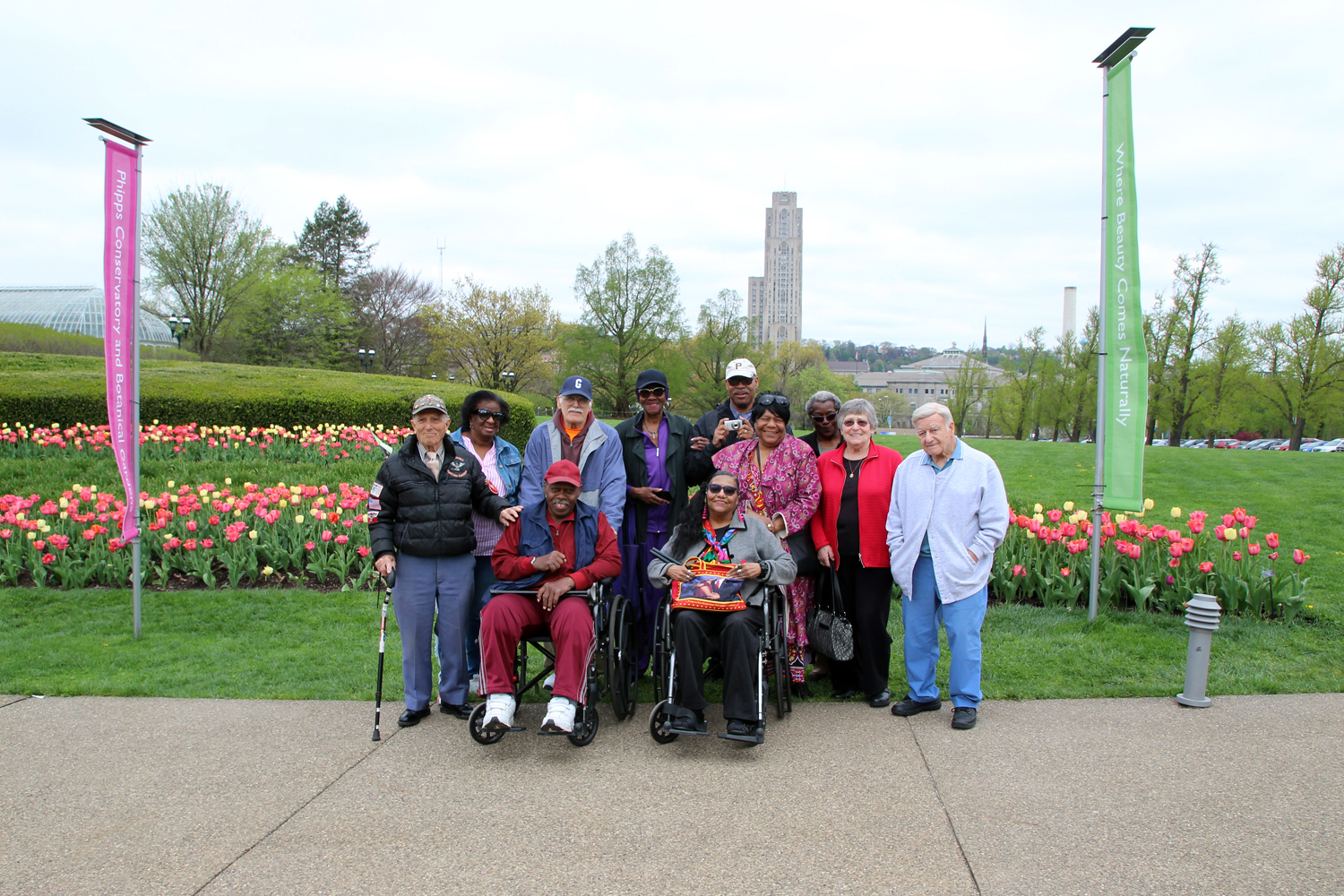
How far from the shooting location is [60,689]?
16.1 feet

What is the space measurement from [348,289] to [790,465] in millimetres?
58311

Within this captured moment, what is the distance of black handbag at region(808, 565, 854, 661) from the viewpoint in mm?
4660

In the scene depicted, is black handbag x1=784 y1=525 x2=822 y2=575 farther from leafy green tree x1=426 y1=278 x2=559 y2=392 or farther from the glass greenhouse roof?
the glass greenhouse roof

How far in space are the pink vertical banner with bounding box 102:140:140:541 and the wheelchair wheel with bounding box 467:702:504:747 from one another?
136 inches

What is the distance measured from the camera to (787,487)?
4.63m

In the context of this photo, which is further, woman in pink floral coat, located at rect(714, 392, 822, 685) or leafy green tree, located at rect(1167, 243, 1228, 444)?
leafy green tree, located at rect(1167, 243, 1228, 444)

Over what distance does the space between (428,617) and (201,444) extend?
933 cm

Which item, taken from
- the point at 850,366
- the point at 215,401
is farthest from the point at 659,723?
the point at 850,366

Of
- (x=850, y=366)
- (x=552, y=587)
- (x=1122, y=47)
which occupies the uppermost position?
(x=850, y=366)

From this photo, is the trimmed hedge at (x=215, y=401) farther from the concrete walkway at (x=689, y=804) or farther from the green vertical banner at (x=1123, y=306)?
the green vertical banner at (x=1123, y=306)

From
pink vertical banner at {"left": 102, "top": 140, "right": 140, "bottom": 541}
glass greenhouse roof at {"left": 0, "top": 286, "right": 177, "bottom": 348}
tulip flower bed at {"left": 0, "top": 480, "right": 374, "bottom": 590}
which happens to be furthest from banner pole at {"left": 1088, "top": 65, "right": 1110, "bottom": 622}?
glass greenhouse roof at {"left": 0, "top": 286, "right": 177, "bottom": 348}

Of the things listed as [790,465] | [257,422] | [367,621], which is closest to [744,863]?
[790,465]

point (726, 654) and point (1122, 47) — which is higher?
point (1122, 47)

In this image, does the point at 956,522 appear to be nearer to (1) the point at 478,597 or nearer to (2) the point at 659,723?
(2) the point at 659,723
